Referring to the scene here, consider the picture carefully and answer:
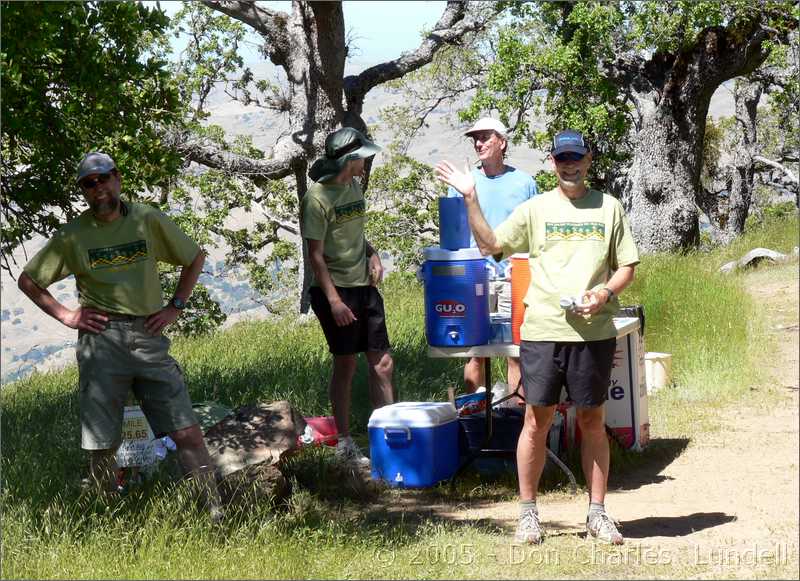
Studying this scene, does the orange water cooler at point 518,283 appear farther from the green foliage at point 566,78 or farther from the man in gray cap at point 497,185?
the green foliage at point 566,78

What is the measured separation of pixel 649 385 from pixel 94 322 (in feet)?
16.5

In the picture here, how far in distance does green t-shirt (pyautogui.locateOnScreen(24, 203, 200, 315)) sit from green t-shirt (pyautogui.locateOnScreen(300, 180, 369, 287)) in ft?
4.49

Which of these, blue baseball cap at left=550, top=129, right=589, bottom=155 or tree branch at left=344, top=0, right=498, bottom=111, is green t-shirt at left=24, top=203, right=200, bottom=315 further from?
tree branch at left=344, top=0, right=498, bottom=111

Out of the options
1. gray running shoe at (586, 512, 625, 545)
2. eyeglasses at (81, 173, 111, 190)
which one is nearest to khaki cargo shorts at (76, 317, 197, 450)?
eyeglasses at (81, 173, 111, 190)

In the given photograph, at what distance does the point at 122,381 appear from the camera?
5715 mm

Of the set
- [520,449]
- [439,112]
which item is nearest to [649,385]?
[520,449]

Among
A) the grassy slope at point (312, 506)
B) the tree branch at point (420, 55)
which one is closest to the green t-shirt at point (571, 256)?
the grassy slope at point (312, 506)

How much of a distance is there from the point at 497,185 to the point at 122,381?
275 cm

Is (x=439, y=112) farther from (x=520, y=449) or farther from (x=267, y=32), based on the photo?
(x=520, y=449)

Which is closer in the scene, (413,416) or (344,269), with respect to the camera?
(413,416)

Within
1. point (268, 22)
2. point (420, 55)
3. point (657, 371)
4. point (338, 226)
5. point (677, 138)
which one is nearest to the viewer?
point (338, 226)

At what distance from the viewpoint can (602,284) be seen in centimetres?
545

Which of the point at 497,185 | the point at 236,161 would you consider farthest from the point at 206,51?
the point at 497,185

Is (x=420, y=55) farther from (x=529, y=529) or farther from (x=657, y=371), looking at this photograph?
(x=529, y=529)
